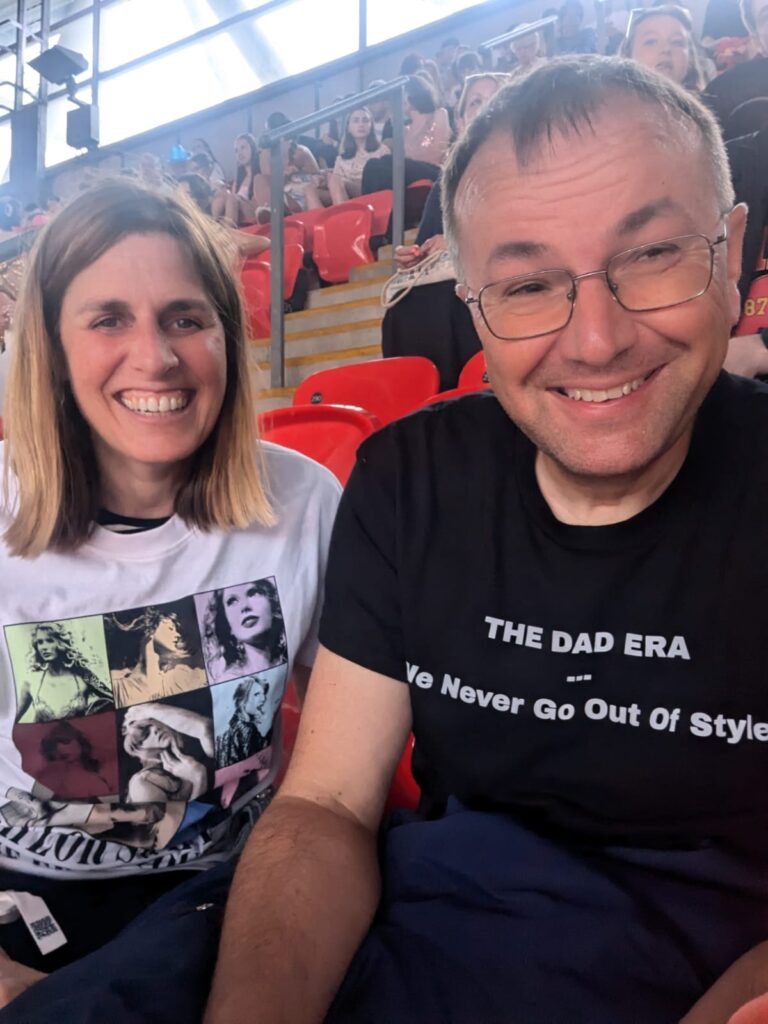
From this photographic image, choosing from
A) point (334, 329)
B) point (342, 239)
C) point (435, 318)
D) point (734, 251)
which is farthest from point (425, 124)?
point (734, 251)

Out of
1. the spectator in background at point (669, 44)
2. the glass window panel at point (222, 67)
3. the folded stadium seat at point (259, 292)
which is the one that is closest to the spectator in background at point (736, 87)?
the spectator in background at point (669, 44)

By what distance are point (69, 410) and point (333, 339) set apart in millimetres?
3508

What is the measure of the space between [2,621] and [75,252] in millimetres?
483

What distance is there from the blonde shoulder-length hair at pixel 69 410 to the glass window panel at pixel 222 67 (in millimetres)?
8498

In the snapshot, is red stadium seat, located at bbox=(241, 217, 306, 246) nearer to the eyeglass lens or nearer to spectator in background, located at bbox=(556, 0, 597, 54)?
spectator in background, located at bbox=(556, 0, 597, 54)

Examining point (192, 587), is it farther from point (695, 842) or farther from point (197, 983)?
point (695, 842)

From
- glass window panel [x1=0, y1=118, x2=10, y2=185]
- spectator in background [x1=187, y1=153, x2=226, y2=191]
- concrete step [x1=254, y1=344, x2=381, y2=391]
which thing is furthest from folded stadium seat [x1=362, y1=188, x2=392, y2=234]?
glass window panel [x1=0, y1=118, x2=10, y2=185]

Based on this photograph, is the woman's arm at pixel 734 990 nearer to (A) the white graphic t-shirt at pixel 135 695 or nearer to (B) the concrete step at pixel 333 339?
(A) the white graphic t-shirt at pixel 135 695

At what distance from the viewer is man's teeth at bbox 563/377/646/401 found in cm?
82

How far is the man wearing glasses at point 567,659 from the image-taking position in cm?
73

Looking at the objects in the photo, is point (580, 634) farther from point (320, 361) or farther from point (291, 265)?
point (291, 265)

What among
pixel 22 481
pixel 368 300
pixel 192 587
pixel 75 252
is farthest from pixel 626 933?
pixel 368 300

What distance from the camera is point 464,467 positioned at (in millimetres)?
954

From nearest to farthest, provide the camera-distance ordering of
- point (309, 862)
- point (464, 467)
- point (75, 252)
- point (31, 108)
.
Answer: point (309, 862), point (464, 467), point (75, 252), point (31, 108)
